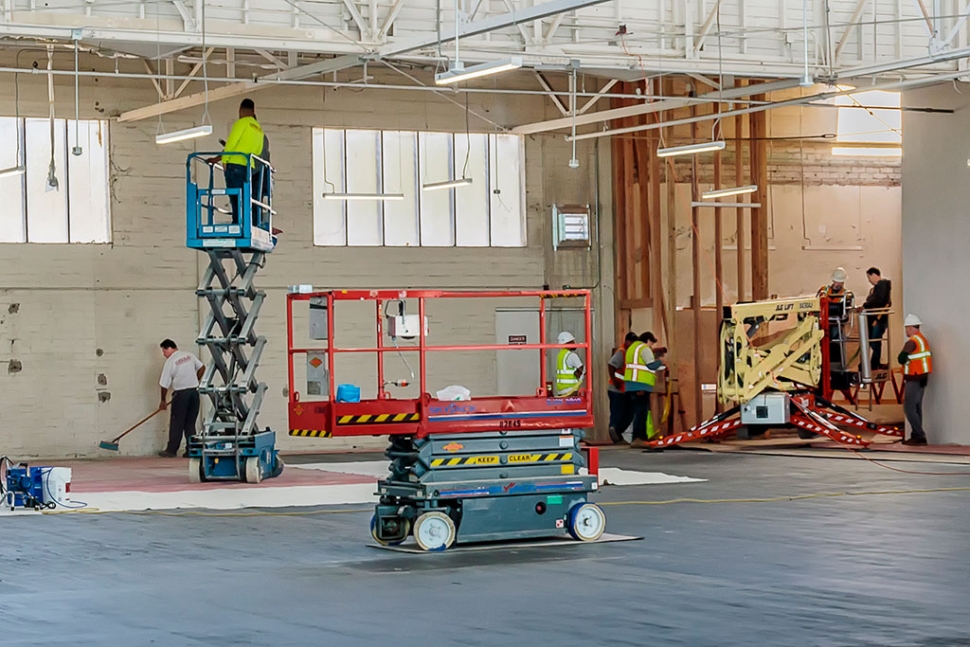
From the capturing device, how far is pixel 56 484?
51.5 ft

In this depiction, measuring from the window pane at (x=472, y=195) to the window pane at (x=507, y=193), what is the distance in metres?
0.16

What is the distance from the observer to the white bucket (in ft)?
51.3

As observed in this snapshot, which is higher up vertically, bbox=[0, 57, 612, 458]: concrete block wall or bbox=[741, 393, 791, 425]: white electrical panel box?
bbox=[0, 57, 612, 458]: concrete block wall

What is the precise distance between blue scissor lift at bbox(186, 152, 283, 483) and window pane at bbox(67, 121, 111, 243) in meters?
5.68

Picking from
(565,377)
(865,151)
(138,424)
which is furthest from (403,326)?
(865,151)

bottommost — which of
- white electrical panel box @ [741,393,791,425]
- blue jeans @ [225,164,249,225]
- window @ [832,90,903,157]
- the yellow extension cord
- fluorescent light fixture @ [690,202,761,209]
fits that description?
the yellow extension cord

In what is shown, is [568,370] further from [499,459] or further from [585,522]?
[499,459]

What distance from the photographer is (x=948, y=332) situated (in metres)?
24.2

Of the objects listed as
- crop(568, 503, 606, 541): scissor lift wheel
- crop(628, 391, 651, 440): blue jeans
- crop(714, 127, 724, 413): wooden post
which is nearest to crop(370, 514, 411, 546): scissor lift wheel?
crop(568, 503, 606, 541): scissor lift wheel

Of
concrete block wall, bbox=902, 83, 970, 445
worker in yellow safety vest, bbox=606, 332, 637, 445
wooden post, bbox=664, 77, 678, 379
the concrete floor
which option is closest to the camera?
the concrete floor

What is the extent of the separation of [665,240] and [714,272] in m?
1.24

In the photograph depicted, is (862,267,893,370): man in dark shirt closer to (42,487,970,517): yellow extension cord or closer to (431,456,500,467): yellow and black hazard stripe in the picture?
(42,487,970,517): yellow extension cord

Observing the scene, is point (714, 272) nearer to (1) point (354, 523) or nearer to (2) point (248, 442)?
(2) point (248, 442)

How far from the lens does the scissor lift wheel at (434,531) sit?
12.0 meters
